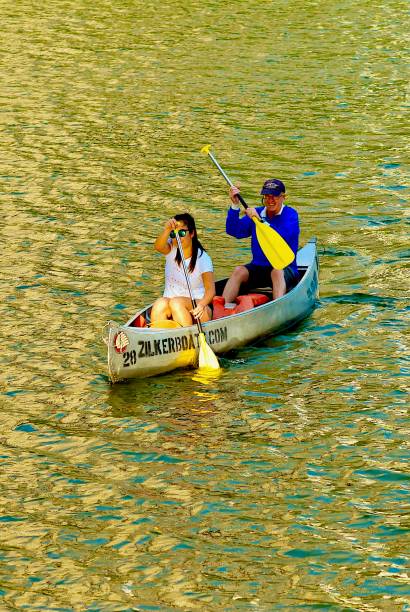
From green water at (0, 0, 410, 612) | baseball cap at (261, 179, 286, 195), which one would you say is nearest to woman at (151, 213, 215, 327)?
green water at (0, 0, 410, 612)

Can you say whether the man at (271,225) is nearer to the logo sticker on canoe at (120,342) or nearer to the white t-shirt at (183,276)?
the white t-shirt at (183,276)

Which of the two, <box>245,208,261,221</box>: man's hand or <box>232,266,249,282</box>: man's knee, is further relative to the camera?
<box>232,266,249,282</box>: man's knee

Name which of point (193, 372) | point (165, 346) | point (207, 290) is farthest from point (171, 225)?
point (193, 372)

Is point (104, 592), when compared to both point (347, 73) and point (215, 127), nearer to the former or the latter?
point (215, 127)

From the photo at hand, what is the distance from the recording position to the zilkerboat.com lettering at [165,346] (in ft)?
43.1

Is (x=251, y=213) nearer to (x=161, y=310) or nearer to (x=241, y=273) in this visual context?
(x=241, y=273)

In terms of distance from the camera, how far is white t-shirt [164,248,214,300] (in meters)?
14.0

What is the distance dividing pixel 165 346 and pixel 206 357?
0.51 m

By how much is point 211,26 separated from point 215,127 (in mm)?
13737

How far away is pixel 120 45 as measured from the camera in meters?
36.9

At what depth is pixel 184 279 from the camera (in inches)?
553

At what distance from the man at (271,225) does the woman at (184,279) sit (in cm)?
103

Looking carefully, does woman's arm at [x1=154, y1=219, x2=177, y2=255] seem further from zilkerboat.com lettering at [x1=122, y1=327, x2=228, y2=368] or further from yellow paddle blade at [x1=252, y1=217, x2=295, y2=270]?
yellow paddle blade at [x1=252, y1=217, x2=295, y2=270]

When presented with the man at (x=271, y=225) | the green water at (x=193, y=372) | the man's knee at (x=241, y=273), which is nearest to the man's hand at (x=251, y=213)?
the man at (x=271, y=225)
